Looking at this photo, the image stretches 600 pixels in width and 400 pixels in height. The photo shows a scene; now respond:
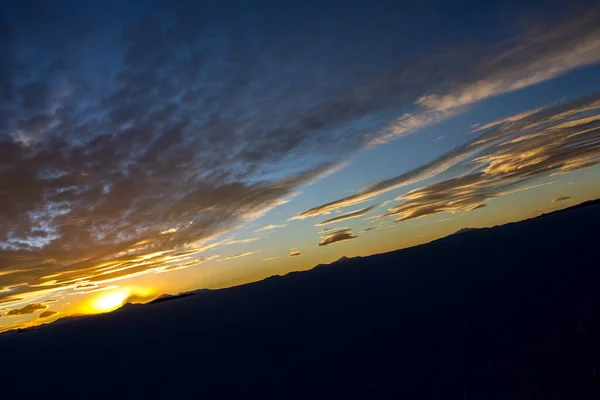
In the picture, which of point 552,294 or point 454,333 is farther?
point 552,294

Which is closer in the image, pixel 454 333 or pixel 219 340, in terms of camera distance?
pixel 454 333

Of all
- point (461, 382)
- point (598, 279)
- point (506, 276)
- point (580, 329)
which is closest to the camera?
point (461, 382)

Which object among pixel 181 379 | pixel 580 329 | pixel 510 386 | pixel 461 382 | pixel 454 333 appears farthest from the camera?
pixel 181 379

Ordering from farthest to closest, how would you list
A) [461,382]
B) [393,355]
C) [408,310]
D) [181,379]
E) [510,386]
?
[408,310] < [181,379] < [393,355] < [461,382] < [510,386]

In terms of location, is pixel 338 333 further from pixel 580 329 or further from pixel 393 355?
pixel 580 329

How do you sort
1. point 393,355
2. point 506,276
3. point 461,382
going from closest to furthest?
point 461,382, point 393,355, point 506,276

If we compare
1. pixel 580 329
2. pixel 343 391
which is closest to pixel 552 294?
pixel 580 329

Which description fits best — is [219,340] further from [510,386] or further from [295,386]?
[510,386]

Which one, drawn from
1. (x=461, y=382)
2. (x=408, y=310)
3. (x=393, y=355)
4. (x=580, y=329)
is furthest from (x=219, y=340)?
(x=580, y=329)

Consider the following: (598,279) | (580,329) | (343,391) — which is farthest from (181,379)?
(598,279)
